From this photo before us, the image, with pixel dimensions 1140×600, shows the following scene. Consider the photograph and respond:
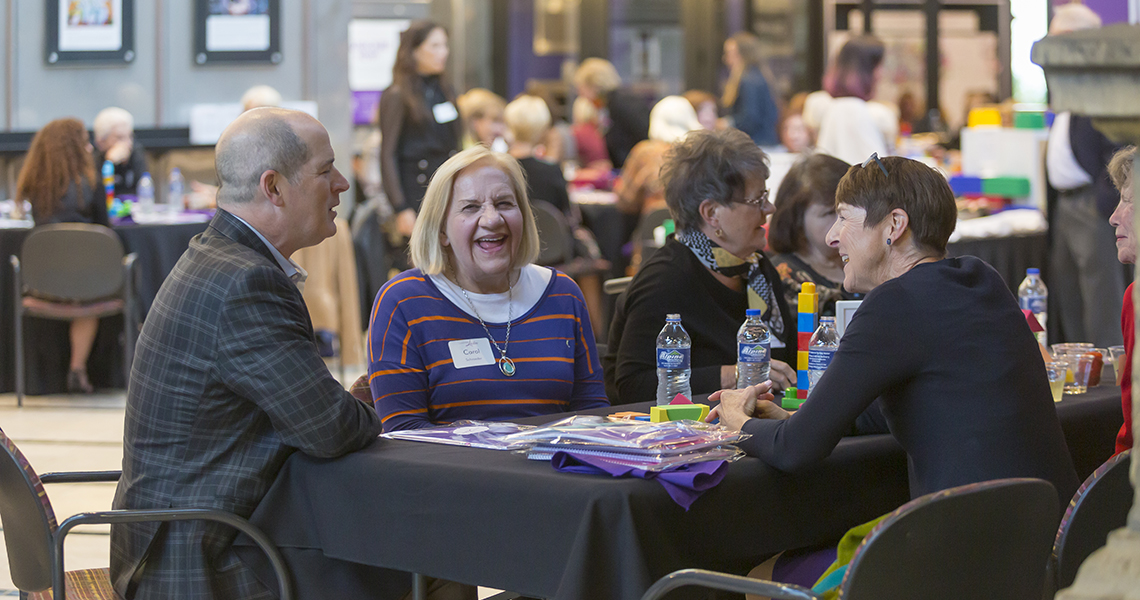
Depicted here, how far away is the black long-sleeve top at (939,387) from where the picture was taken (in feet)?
6.48

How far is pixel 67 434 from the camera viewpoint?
541 centimetres

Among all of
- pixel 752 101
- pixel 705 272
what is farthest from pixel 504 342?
pixel 752 101

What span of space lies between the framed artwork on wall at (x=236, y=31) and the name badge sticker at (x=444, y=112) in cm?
292

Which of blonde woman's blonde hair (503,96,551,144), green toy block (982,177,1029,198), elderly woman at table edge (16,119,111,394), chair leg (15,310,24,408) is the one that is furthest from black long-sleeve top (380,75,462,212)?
green toy block (982,177,1029,198)

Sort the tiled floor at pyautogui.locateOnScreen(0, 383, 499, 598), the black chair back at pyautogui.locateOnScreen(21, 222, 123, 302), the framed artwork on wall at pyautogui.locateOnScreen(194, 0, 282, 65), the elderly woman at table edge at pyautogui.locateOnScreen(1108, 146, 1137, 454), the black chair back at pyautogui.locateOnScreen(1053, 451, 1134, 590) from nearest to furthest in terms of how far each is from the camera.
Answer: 1. the black chair back at pyautogui.locateOnScreen(1053, 451, 1134, 590)
2. the elderly woman at table edge at pyautogui.locateOnScreen(1108, 146, 1137, 454)
3. the tiled floor at pyautogui.locateOnScreen(0, 383, 499, 598)
4. the black chair back at pyautogui.locateOnScreen(21, 222, 123, 302)
5. the framed artwork on wall at pyautogui.locateOnScreen(194, 0, 282, 65)

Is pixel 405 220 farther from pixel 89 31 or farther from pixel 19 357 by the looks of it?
pixel 89 31

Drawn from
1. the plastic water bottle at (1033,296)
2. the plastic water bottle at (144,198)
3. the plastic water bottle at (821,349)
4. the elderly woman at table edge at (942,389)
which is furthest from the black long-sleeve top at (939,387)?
the plastic water bottle at (144,198)

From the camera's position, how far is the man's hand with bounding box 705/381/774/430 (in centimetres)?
223

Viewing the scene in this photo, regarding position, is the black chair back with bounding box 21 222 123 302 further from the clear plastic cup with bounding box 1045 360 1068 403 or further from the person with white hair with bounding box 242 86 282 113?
the clear plastic cup with bounding box 1045 360 1068 403

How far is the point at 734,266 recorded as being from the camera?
297cm

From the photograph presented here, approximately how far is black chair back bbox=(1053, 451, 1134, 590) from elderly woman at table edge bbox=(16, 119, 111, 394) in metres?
5.31

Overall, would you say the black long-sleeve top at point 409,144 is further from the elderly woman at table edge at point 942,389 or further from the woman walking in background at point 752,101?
the elderly woman at table edge at point 942,389

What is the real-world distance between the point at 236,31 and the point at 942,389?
25.1 feet

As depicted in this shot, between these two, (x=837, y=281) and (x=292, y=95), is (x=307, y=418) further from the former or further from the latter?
(x=292, y=95)
